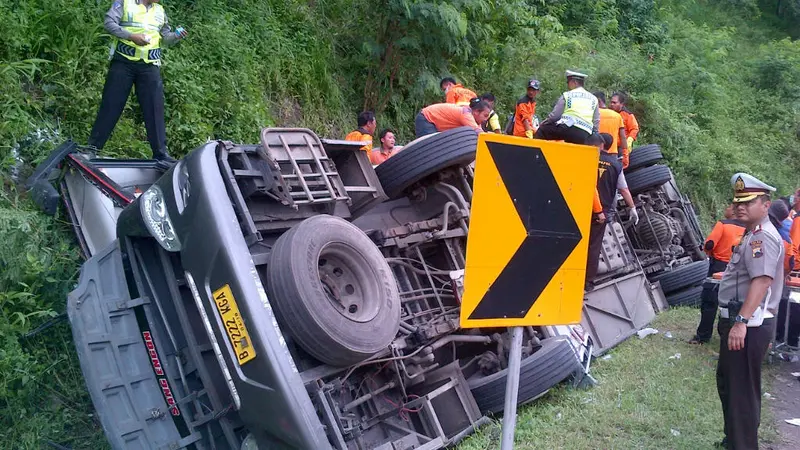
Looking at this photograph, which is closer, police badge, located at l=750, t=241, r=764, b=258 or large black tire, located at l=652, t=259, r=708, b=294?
police badge, located at l=750, t=241, r=764, b=258

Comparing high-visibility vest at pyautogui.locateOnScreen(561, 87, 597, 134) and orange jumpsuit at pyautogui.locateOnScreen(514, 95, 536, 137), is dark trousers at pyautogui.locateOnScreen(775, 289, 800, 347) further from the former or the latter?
orange jumpsuit at pyautogui.locateOnScreen(514, 95, 536, 137)

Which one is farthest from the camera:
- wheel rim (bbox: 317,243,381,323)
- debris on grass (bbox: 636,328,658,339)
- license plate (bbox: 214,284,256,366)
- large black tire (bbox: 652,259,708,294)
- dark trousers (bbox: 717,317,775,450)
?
large black tire (bbox: 652,259,708,294)

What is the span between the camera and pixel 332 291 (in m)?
3.86

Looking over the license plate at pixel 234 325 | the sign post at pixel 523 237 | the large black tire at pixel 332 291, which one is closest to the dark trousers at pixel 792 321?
the large black tire at pixel 332 291

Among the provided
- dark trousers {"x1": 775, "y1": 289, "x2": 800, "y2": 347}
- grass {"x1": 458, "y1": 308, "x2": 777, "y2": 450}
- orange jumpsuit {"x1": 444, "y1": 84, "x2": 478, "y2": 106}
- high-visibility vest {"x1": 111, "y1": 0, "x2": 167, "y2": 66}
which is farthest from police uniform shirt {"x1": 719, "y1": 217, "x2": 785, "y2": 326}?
orange jumpsuit {"x1": 444, "y1": 84, "x2": 478, "y2": 106}

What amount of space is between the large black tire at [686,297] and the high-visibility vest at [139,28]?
631cm

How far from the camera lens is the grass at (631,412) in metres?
4.42

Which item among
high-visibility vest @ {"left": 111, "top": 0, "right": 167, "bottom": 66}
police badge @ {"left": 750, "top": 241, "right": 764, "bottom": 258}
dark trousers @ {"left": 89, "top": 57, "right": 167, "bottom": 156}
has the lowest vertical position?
police badge @ {"left": 750, "top": 241, "right": 764, "bottom": 258}

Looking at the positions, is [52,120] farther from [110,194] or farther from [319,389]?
[319,389]

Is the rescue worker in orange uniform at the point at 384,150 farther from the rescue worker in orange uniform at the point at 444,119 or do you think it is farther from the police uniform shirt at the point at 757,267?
the police uniform shirt at the point at 757,267

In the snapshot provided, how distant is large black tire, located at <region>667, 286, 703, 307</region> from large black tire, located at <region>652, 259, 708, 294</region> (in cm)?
6

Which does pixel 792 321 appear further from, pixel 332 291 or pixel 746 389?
pixel 332 291

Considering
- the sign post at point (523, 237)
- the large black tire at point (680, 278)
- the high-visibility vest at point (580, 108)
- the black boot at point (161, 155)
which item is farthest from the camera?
the large black tire at point (680, 278)

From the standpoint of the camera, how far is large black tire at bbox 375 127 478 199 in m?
4.84
